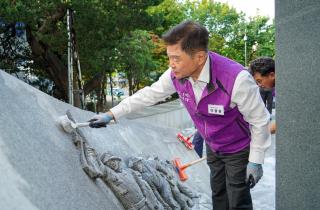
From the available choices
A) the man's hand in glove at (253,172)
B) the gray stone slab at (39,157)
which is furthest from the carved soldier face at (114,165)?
the man's hand in glove at (253,172)

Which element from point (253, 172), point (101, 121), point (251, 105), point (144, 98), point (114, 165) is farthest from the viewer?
point (114, 165)

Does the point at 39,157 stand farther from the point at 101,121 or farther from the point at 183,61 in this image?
the point at 183,61

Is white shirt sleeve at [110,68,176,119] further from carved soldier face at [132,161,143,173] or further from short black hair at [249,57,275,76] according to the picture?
short black hair at [249,57,275,76]

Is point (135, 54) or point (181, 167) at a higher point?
point (135, 54)

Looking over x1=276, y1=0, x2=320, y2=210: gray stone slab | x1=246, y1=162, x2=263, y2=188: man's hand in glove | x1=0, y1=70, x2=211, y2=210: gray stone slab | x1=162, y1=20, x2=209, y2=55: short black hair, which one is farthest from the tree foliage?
x1=276, y1=0, x2=320, y2=210: gray stone slab

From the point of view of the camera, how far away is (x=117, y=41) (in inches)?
424

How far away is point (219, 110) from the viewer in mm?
2525

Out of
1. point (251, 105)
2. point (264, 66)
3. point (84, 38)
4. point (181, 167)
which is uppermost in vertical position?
point (84, 38)

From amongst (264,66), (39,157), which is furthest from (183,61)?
(264,66)

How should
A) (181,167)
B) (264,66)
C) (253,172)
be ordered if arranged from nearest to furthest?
(253,172)
(264,66)
(181,167)

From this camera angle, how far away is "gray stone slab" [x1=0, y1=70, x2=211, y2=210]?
217 centimetres

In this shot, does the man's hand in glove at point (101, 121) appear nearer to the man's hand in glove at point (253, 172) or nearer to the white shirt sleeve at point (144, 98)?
the white shirt sleeve at point (144, 98)

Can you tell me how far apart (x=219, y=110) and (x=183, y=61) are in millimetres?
423

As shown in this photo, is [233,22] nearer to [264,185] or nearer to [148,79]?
[148,79]
